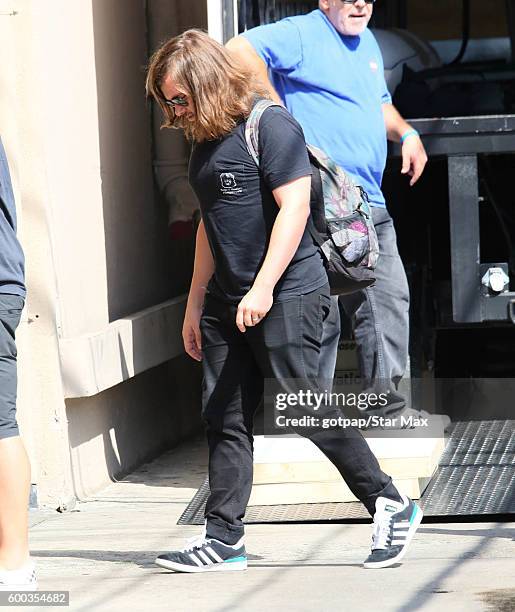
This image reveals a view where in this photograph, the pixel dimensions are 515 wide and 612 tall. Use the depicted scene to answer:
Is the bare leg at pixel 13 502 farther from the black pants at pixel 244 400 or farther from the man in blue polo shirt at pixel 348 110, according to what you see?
the man in blue polo shirt at pixel 348 110

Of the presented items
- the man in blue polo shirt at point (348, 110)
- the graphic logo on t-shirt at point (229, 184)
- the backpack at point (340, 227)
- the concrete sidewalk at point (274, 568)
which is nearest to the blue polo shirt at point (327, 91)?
the man in blue polo shirt at point (348, 110)

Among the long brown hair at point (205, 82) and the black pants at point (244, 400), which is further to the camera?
the black pants at point (244, 400)

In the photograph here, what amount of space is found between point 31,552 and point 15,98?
173 centimetres

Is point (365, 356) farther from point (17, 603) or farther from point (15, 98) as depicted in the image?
point (17, 603)

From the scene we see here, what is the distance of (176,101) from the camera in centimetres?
407

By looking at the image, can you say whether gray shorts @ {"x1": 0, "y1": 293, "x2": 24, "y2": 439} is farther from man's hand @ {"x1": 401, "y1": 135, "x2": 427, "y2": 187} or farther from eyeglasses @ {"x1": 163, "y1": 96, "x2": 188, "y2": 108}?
man's hand @ {"x1": 401, "y1": 135, "x2": 427, "y2": 187}

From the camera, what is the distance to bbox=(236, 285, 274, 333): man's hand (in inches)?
157

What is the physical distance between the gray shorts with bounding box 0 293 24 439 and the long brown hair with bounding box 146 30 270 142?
2.41ft

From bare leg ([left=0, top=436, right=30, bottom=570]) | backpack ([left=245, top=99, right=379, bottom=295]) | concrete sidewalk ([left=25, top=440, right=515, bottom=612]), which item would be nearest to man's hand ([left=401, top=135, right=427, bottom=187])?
backpack ([left=245, top=99, right=379, bottom=295])

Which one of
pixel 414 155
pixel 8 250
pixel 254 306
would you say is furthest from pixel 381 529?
pixel 414 155

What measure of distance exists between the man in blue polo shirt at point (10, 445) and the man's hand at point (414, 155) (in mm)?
2169

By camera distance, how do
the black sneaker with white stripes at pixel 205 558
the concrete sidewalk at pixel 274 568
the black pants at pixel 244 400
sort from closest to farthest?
1. the concrete sidewalk at pixel 274 568
2. the black pants at pixel 244 400
3. the black sneaker with white stripes at pixel 205 558

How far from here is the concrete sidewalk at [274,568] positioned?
3834 mm

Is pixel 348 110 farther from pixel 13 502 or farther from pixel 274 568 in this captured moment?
pixel 13 502
